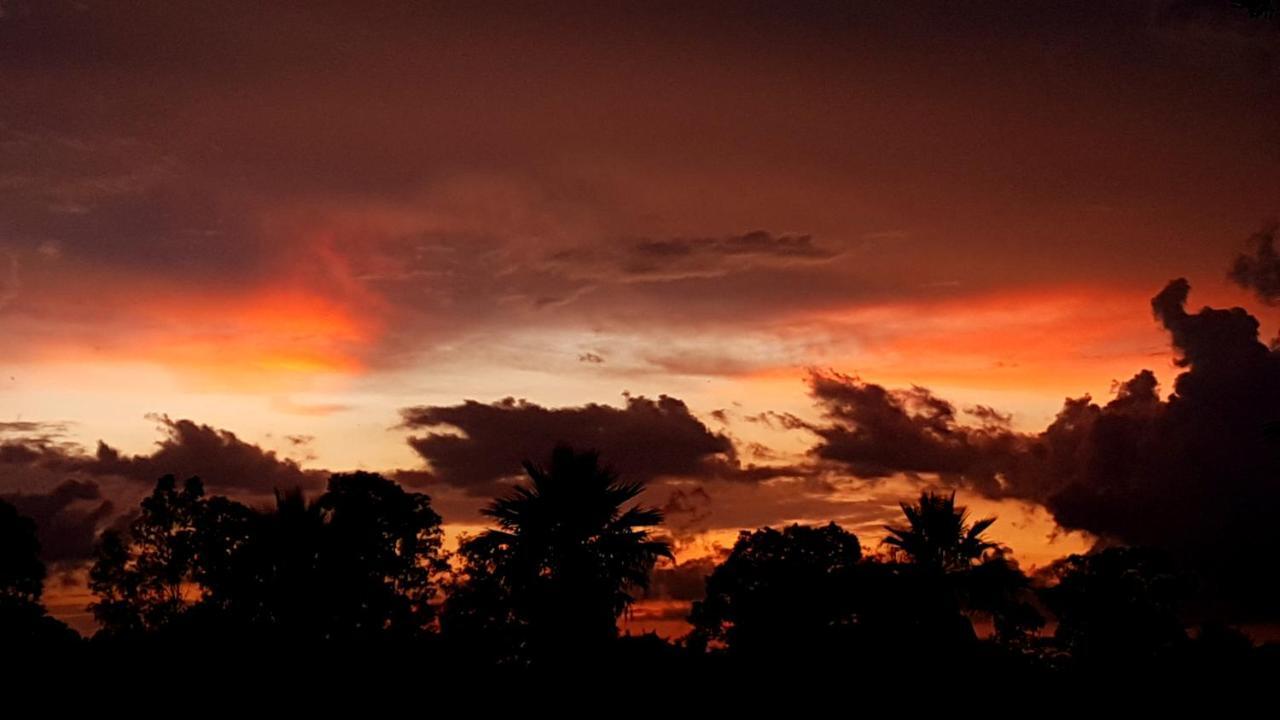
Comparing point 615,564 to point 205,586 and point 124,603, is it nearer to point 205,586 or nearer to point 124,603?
point 205,586

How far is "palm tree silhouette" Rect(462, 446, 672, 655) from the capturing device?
116 ft

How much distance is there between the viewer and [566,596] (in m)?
35.5

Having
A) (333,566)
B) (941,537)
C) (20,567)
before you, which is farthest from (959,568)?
(20,567)

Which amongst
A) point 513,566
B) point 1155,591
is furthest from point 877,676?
point 1155,591

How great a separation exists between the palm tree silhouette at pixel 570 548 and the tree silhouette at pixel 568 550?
29 mm

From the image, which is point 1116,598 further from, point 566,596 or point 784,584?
point 566,596

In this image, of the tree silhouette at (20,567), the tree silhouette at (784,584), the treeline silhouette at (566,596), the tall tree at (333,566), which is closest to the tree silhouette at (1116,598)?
the treeline silhouette at (566,596)

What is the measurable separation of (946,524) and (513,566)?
20.5m

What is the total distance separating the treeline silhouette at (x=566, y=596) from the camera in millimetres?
29719

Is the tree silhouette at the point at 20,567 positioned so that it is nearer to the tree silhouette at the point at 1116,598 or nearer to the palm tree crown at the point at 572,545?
the palm tree crown at the point at 572,545

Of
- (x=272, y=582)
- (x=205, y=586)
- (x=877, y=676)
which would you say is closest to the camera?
(x=877, y=676)

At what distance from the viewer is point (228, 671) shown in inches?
1036

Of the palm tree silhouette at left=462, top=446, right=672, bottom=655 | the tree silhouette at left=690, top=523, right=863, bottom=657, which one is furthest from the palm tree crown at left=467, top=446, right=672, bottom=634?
the tree silhouette at left=690, top=523, right=863, bottom=657

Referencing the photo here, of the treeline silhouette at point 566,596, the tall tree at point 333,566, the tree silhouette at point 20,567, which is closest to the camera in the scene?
the treeline silhouette at point 566,596
